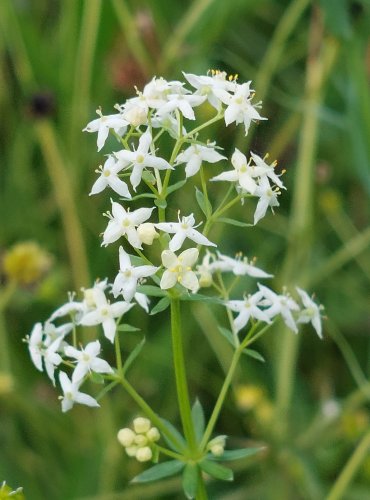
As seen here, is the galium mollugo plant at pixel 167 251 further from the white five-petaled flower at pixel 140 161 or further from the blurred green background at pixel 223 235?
the blurred green background at pixel 223 235

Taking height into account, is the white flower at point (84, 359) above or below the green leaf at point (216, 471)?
above

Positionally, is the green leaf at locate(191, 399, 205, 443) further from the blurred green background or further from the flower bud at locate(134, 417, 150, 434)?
the blurred green background

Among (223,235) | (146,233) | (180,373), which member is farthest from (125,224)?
(223,235)

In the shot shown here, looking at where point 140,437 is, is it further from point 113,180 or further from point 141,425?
point 113,180

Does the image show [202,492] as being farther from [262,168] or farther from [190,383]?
[190,383]

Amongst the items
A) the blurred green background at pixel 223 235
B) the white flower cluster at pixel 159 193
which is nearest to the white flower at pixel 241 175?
the white flower cluster at pixel 159 193

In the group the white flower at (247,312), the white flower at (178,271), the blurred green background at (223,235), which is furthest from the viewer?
the blurred green background at (223,235)

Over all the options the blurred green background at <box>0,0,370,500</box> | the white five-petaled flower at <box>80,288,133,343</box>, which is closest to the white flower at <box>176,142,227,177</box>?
the white five-petaled flower at <box>80,288,133,343</box>
